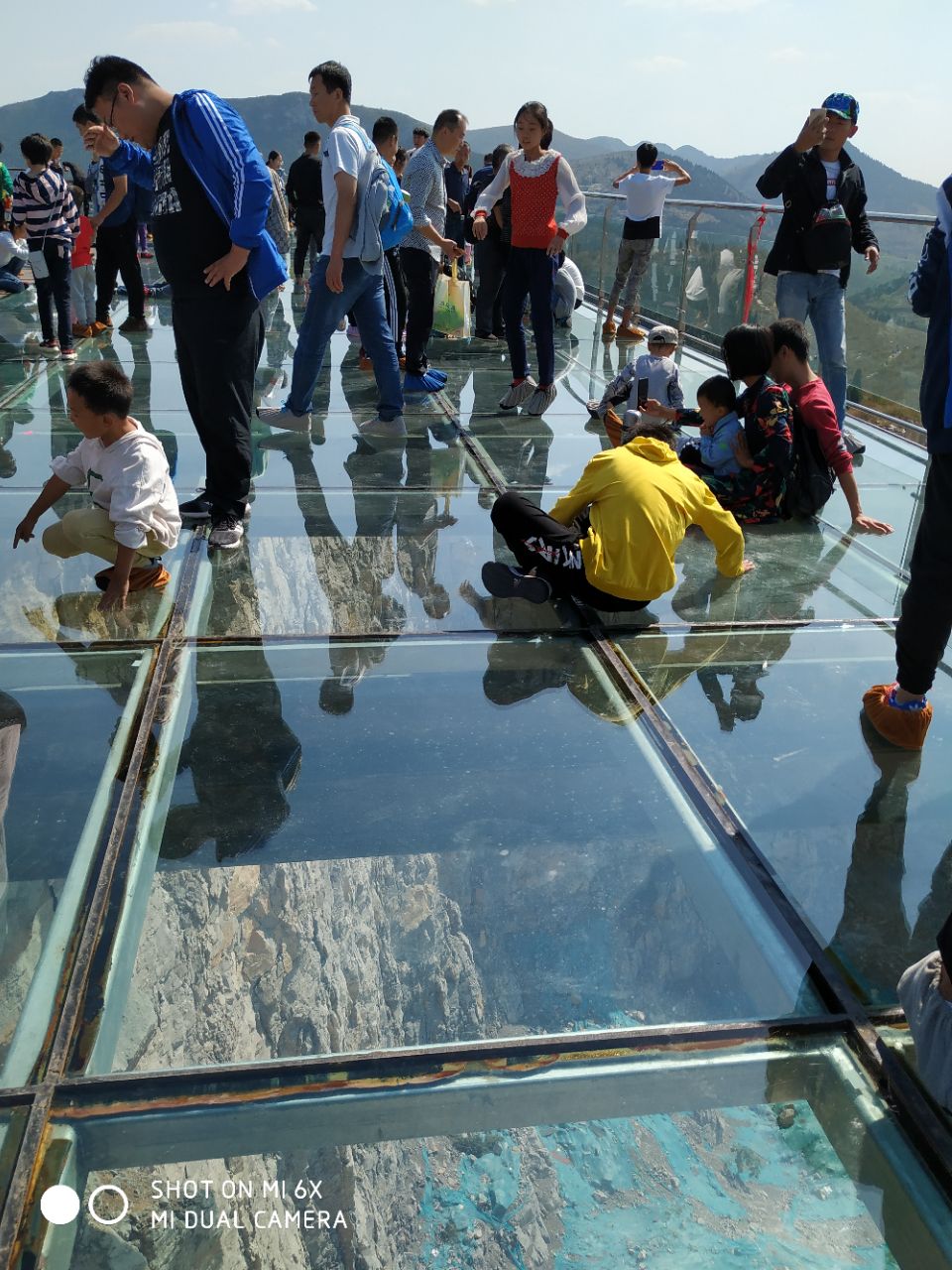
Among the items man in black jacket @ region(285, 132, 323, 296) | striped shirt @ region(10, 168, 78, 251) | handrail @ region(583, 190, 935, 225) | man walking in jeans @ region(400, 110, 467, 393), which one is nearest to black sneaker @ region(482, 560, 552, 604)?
man walking in jeans @ region(400, 110, 467, 393)

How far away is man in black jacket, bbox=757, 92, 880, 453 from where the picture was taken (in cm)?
559

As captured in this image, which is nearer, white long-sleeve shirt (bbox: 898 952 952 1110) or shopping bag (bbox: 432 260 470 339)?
white long-sleeve shirt (bbox: 898 952 952 1110)

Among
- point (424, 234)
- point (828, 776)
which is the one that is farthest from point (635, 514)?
point (424, 234)

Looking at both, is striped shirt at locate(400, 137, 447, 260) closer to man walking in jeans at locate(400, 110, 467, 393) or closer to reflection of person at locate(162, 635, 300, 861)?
man walking in jeans at locate(400, 110, 467, 393)

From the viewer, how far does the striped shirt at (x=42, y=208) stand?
7.77 m

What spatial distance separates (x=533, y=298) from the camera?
6539 mm

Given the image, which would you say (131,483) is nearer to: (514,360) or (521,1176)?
(521,1176)

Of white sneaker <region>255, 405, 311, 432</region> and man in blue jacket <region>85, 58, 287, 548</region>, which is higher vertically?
man in blue jacket <region>85, 58, 287, 548</region>

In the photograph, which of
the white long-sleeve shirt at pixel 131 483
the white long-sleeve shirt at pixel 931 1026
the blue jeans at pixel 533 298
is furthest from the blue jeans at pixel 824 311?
the white long-sleeve shirt at pixel 931 1026

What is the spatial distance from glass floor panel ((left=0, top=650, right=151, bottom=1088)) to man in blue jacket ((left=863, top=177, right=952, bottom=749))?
215cm

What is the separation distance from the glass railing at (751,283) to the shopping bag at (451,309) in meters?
1.97

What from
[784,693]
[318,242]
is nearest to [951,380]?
[784,693]

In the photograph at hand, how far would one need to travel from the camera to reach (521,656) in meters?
3.55

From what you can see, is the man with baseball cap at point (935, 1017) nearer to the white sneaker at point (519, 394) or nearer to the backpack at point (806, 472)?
the backpack at point (806, 472)
